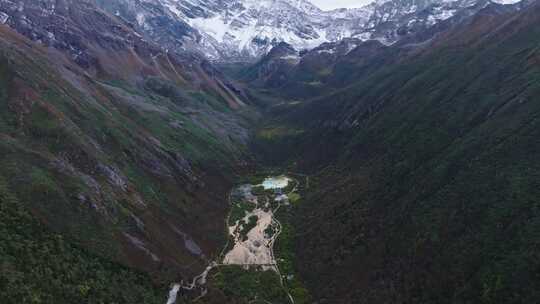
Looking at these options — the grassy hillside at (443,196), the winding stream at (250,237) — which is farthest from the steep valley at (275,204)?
the winding stream at (250,237)

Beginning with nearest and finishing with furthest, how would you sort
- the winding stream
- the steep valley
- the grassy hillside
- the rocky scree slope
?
1. the steep valley
2. the grassy hillside
3. the rocky scree slope
4. the winding stream

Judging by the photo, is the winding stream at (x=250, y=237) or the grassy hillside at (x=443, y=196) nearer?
the grassy hillside at (x=443, y=196)

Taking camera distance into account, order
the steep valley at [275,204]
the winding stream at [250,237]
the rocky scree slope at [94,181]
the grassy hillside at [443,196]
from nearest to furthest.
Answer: the steep valley at [275,204]
the grassy hillside at [443,196]
the rocky scree slope at [94,181]
the winding stream at [250,237]

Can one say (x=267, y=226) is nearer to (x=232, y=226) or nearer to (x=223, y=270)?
(x=232, y=226)

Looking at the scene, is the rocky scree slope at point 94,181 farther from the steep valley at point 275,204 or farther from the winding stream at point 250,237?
the winding stream at point 250,237

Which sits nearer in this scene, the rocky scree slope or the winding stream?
the rocky scree slope

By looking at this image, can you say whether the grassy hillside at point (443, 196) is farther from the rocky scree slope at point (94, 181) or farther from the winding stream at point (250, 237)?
the rocky scree slope at point (94, 181)

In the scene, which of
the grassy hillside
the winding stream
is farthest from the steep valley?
the winding stream

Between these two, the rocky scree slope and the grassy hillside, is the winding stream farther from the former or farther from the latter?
the grassy hillside

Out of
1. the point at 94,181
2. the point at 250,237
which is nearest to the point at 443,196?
the point at 250,237

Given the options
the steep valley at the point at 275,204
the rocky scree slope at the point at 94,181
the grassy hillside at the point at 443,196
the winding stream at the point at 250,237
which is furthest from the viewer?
the winding stream at the point at 250,237
